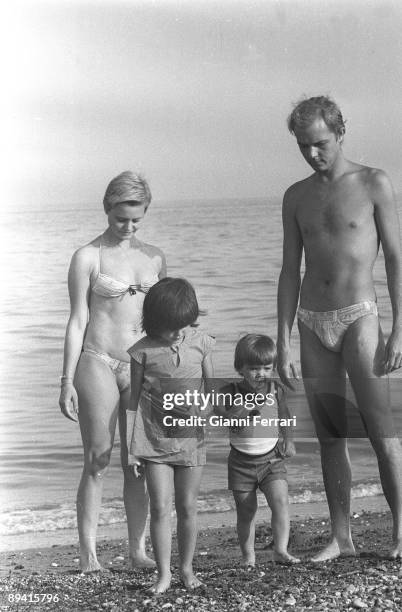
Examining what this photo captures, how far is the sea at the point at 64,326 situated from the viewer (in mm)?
7132

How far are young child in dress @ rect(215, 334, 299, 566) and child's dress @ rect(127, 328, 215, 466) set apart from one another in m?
0.26

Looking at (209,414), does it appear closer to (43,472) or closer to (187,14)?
(187,14)

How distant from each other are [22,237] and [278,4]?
1370cm

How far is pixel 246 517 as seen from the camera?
172 inches

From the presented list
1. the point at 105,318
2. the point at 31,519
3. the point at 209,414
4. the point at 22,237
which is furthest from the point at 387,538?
the point at 22,237

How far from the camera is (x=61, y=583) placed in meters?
4.45

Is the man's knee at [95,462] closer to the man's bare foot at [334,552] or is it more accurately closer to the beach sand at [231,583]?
the beach sand at [231,583]

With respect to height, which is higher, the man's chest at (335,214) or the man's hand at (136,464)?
the man's chest at (335,214)

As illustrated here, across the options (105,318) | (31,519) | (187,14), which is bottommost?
(31,519)

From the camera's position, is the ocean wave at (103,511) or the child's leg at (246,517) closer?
the child's leg at (246,517)

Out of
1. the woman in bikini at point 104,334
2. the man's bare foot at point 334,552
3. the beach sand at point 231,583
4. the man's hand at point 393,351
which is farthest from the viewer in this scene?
the man's bare foot at point 334,552

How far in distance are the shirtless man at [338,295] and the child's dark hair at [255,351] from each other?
0.11m

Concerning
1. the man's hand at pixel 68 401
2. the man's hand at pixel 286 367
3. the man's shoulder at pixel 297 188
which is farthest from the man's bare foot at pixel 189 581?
the man's shoulder at pixel 297 188

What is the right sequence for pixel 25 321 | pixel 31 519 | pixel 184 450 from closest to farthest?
pixel 184 450, pixel 31 519, pixel 25 321
